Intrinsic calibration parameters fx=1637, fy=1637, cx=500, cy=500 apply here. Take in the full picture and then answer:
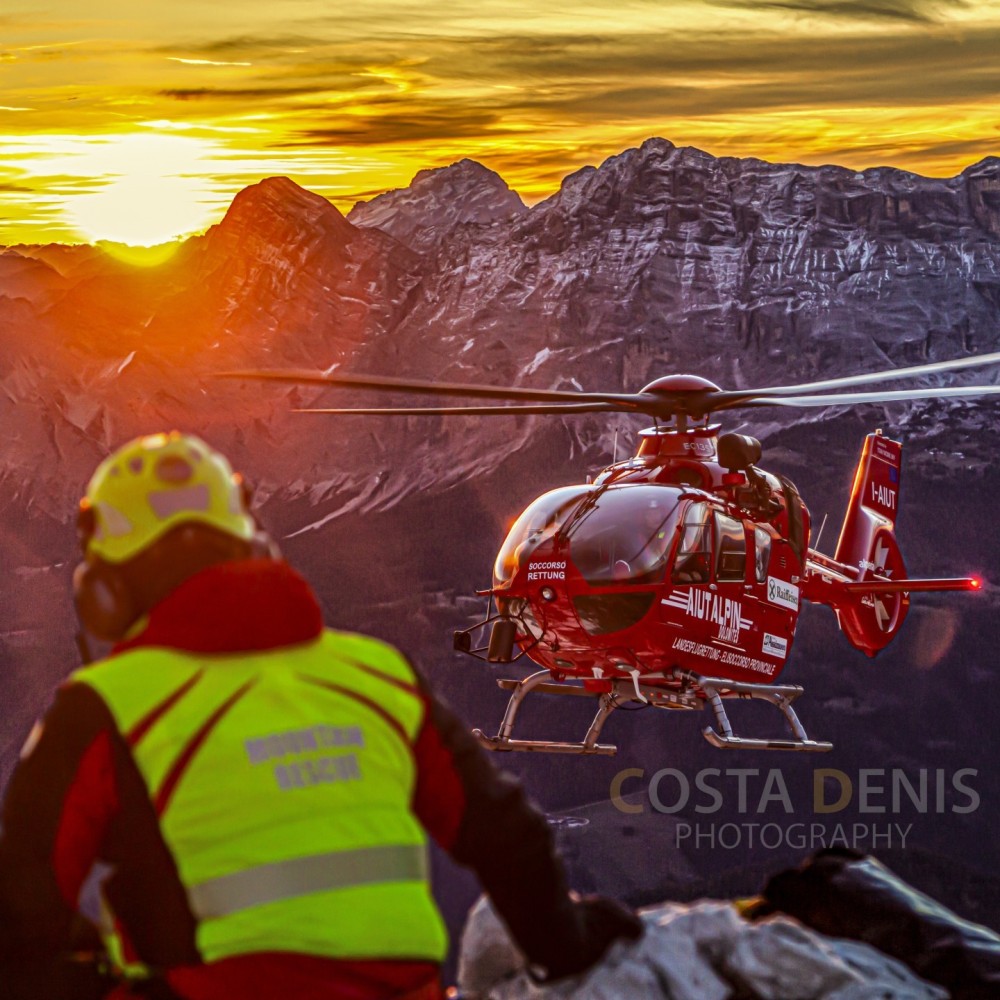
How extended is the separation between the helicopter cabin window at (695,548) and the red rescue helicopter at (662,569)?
0.02m

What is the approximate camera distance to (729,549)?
22.5 m

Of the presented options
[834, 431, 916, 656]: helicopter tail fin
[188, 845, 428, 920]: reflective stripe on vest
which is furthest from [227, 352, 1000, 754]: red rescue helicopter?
[188, 845, 428, 920]: reflective stripe on vest

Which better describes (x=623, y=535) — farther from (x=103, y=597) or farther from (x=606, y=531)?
(x=103, y=597)

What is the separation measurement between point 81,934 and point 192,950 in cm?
70

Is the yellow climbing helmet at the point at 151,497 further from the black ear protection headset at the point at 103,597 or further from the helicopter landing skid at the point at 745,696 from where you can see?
the helicopter landing skid at the point at 745,696

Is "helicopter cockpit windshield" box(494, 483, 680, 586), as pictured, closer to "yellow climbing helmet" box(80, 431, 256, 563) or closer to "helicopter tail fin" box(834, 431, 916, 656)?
"helicopter tail fin" box(834, 431, 916, 656)

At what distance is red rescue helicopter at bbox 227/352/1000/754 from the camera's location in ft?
70.8

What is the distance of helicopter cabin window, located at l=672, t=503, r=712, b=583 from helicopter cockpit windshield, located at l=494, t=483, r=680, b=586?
0.22m

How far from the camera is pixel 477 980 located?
6.79 meters

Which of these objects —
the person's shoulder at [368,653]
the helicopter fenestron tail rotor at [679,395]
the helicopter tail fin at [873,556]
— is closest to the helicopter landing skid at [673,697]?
the helicopter fenestron tail rotor at [679,395]

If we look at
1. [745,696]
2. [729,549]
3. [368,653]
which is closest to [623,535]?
[729,549]

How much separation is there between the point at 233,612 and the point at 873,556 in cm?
2645

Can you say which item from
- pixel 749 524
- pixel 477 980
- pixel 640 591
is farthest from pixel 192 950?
pixel 749 524

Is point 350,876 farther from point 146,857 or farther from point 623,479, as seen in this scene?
point 623,479
